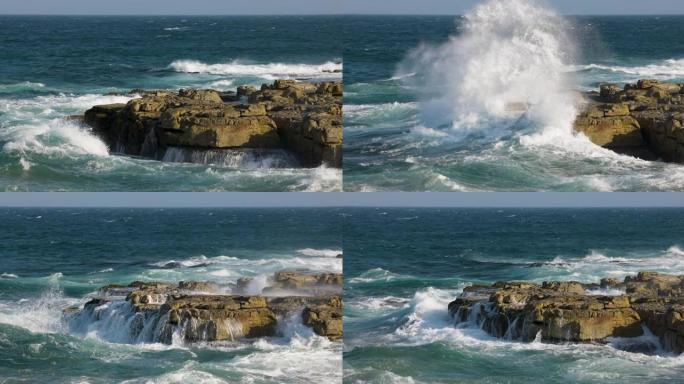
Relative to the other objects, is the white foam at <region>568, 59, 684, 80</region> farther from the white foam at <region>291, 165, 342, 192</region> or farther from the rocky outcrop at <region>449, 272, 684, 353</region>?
the white foam at <region>291, 165, 342, 192</region>

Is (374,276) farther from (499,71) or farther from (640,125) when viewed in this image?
(640,125)

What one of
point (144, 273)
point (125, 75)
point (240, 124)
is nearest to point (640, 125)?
point (240, 124)

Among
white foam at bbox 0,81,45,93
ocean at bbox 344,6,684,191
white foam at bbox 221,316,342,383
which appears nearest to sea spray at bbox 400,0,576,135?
ocean at bbox 344,6,684,191

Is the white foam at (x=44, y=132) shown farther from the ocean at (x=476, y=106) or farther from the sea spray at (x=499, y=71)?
the sea spray at (x=499, y=71)

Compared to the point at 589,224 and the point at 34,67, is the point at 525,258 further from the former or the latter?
the point at 34,67

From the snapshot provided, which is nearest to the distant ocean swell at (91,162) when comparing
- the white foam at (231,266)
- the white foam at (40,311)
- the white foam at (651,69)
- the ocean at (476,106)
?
the ocean at (476,106)
